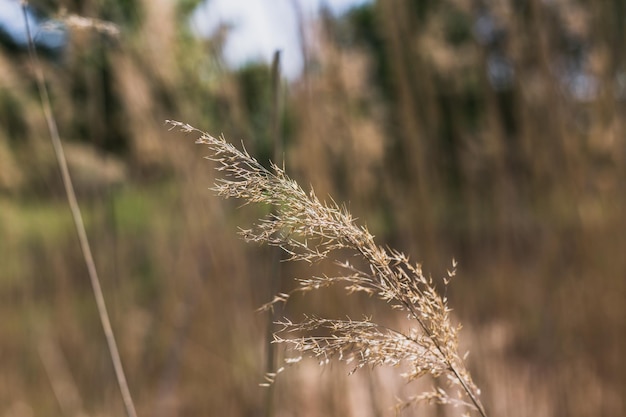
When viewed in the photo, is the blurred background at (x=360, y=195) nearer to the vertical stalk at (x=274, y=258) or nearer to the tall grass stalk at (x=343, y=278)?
the vertical stalk at (x=274, y=258)

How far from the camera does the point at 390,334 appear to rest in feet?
1.04

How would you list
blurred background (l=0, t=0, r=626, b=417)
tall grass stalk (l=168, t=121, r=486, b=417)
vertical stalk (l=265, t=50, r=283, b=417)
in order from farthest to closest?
blurred background (l=0, t=0, r=626, b=417), vertical stalk (l=265, t=50, r=283, b=417), tall grass stalk (l=168, t=121, r=486, b=417)

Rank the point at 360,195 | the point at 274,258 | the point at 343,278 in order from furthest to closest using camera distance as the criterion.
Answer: the point at 360,195 → the point at 274,258 → the point at 343,278

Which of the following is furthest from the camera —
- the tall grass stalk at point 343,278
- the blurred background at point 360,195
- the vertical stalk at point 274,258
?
the blurred background at point 360,195

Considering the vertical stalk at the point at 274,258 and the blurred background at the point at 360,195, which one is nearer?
the vertical stalk at the point at 274,258

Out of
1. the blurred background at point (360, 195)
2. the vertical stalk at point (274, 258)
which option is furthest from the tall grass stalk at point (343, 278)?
the blurred background at point (360, 195)

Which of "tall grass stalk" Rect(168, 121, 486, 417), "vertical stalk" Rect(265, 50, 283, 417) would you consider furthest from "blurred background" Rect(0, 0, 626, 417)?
"tall grass stalk" Rect(168, 121, 486, 417)

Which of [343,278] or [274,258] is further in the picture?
[274,258]

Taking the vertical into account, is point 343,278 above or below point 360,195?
below

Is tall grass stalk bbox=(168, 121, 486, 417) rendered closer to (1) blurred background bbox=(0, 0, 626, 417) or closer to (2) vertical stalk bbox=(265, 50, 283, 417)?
(2) vertical stalk bbox=(265, 50, 283, 417)

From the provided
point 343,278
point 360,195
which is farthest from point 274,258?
point 360,195

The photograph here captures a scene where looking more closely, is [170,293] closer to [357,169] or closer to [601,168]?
[357,169]

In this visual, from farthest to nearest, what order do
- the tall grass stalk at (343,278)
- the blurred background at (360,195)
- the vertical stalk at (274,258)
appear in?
the blurred background at (360,195) → the vertical stalk at (274,258) → the tall grass stalk at (343,278)

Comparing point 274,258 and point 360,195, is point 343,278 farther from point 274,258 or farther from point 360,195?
point 360,195
